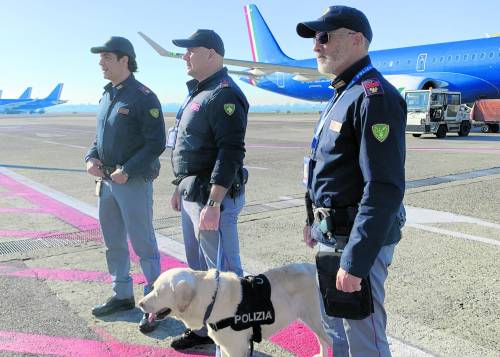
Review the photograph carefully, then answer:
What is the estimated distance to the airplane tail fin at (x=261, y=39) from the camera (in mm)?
40719

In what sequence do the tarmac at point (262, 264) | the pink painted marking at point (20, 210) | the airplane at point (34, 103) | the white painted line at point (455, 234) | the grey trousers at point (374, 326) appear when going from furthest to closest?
the airplane at point (34, 103) → the pink painted marking at point (20, 210) → the white painted line at point (455, 234) → the tarmac at point (262, 264) → the grey trousers at point (374, 326)

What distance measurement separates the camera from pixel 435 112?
1948 cm

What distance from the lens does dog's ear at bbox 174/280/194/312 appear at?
2480mm

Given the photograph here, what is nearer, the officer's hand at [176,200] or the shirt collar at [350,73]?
the shirt collar at [350,73]

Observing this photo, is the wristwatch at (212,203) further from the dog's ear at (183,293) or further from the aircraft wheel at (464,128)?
the aircraft wheel at (464,128)

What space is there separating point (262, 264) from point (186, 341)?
1.68 m

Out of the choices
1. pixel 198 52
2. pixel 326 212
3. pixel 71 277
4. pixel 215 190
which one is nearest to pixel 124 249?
pixel 71 277

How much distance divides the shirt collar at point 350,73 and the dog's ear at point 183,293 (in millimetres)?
1298

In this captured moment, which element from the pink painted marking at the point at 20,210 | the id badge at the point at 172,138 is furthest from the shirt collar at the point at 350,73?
the pink painted marking at the point at 20,210

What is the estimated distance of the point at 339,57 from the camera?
2.10m

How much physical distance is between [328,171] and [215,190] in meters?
1.02

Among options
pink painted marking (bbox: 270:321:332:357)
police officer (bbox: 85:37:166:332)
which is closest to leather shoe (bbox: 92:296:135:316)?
police officer (bbox: 85:37:166:332)

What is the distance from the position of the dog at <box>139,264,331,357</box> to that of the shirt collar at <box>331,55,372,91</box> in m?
1.18

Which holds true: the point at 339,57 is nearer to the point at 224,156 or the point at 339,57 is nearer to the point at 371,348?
the point at 224,156
